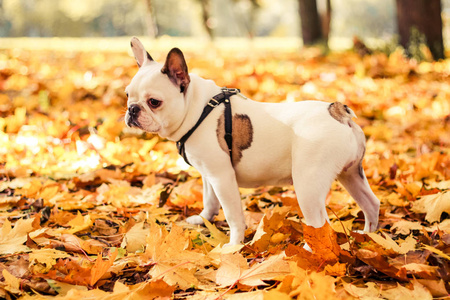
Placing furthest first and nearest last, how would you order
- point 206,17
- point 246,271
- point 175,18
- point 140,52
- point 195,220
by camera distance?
point 175,18
point 206,17
point 195,220
point 140,52
point 246,271

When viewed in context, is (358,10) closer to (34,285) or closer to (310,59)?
(310,59)

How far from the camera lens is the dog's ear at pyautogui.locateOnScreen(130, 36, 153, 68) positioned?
239 centimetres

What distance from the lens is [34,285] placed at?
1705 mm

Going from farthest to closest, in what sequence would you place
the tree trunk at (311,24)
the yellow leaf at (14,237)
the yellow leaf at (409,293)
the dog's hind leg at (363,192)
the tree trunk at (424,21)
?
the tree trunk at (311,24), the tree trunk at (424,21), the dog's hind leg at (363,192), the yellow leaf at (14,237), the yellow leaf at (409,293)

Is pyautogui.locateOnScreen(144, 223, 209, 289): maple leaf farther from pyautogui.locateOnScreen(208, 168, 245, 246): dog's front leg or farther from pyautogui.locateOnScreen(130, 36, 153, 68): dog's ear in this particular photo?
pyautogui.locateOnScreen(130, 36, 153, 68): dog's ear

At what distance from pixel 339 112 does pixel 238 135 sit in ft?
1.68

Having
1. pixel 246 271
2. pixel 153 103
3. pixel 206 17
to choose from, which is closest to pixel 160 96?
pixel 153 103

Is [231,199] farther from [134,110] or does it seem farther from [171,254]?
[134,110]

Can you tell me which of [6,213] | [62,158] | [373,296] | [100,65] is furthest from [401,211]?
[100,65]

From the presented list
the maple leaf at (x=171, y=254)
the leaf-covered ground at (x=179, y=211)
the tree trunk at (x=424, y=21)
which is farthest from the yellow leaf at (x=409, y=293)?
the tree trunk at (x=424, y=21)

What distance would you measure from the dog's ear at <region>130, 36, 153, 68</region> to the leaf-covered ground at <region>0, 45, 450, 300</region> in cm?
82

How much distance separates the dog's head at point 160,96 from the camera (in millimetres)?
2154

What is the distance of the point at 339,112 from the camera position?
2.16m

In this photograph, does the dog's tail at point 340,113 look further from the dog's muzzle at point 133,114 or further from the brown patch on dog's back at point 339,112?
the dog's muzzle at point 133,114
